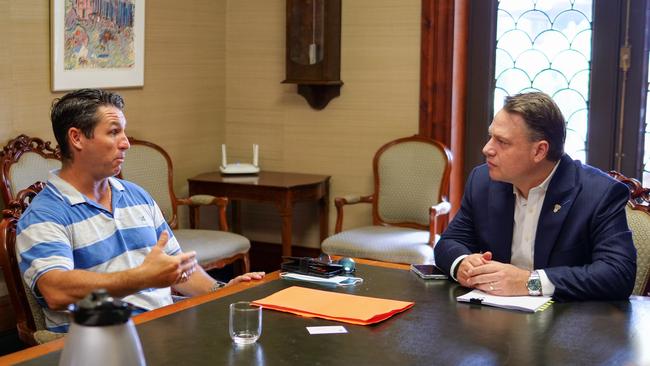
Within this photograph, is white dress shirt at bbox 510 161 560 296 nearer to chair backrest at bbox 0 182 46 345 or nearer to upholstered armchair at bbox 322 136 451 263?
chair backrest at bbox 0 182 46 345

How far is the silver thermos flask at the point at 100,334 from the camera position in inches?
59.4

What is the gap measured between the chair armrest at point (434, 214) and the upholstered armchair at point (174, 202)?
103 cm

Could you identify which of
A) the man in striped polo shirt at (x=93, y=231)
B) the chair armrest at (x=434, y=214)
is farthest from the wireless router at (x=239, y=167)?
the man in striped polo shirt at (x=93, y=231)

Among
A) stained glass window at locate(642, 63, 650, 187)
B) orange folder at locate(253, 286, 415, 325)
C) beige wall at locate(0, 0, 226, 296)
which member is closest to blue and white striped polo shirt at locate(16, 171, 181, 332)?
orange folder at locate(253, 286, 415, 325)

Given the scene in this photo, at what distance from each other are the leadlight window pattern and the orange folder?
9.59 feet

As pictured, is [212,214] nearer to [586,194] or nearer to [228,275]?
[228,275]

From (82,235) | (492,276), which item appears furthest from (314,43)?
(492,276)

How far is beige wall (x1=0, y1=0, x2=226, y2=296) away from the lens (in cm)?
439

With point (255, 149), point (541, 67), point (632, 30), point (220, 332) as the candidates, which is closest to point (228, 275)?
point (255, 149)

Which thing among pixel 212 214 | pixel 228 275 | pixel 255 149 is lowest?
pixel 228 275

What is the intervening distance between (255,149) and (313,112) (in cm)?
45

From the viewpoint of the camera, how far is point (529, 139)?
2.92 metres

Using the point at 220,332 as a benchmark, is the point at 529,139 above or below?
above

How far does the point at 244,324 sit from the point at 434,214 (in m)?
2.86
